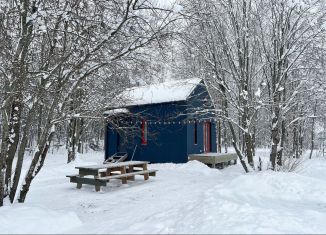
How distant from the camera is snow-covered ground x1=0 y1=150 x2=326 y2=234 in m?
6.30

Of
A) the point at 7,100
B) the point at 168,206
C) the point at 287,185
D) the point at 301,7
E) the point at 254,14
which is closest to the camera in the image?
the point at 7,100

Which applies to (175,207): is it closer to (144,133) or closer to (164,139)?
(164,139)

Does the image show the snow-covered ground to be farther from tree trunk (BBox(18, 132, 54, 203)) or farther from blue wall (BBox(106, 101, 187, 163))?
blue wall (BBox(106, 101, 187, 163))

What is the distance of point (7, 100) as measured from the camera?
7.23 m

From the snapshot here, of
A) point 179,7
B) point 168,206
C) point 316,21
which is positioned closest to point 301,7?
point 316,21

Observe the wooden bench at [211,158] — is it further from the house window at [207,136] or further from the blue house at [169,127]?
the house window at [207,136]

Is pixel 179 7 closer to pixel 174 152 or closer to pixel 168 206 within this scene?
pixel 168 206

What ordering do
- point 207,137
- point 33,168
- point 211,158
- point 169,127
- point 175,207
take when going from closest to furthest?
1. point 33,168
2. point 175,207
3. point 211,158
4. point 169,127
5. point 207,137

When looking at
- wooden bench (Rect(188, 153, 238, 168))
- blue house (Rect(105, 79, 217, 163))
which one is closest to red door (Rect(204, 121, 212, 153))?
blue house (Rect(105, 79, 217, 163))

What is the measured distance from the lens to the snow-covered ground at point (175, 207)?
6305 millimetres

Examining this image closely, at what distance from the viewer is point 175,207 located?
8531 mm

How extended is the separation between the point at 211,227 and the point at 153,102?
14.7 m

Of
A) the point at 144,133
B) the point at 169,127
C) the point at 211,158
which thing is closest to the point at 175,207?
the point at 211,158

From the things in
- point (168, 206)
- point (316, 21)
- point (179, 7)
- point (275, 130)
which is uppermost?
point (316, 21)
